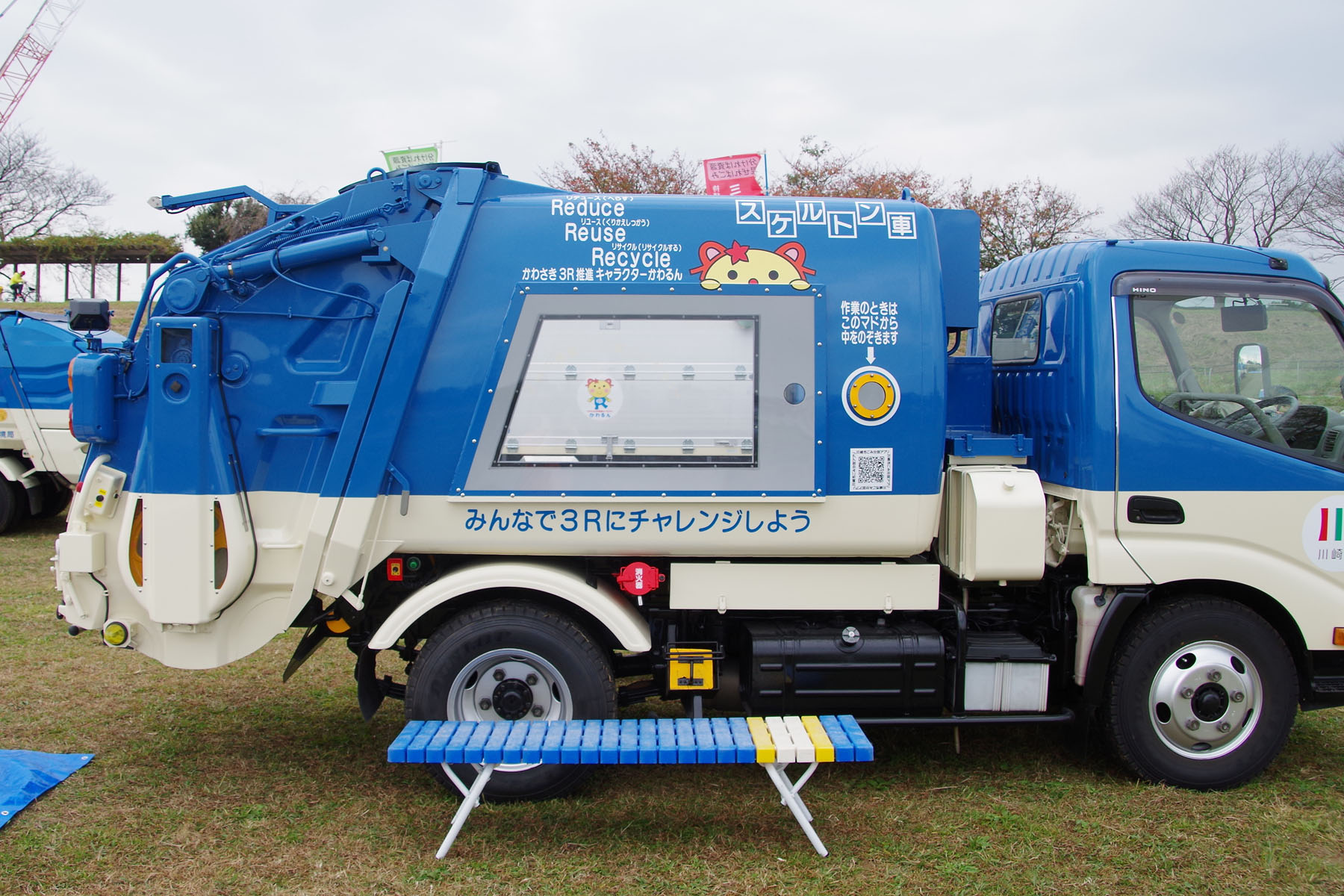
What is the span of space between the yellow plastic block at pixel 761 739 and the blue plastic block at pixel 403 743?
1.40m

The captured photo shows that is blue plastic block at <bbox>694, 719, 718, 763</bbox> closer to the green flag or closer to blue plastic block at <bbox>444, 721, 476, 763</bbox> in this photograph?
blue plastic block at <bbox>444, 721, 476, 763</bbox>

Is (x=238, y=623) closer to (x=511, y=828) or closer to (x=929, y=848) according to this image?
(x=511, y=828)

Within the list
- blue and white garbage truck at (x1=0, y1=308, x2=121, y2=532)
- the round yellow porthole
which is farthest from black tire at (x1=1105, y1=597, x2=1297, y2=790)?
blue and white garbage truck at (x1=0, y1=308, x2=121, y2=532)

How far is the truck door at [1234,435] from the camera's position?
419 cm

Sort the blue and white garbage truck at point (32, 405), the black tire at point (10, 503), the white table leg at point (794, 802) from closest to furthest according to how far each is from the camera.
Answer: the white table leg at point (794, 802) < the blue and white garbage truck at point (32, 405) < the black tire at point (10, 503)

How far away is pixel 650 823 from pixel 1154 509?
2709 mm

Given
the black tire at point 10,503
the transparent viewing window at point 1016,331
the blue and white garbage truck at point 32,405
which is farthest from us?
the black tire at point 10,503

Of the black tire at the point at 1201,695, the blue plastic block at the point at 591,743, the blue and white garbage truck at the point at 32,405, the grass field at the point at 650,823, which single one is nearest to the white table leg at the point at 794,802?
the grass field at the point at 650,823

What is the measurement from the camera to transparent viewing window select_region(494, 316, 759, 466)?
13.4ft

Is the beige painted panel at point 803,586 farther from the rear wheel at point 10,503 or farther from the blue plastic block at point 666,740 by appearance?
the rear wheel at point 10,503

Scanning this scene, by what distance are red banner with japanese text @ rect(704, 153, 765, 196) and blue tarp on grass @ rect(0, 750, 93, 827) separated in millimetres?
4501

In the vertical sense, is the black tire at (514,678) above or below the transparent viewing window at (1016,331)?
below

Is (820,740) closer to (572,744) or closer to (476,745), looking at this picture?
(572,744)

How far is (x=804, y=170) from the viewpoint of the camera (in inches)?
822
